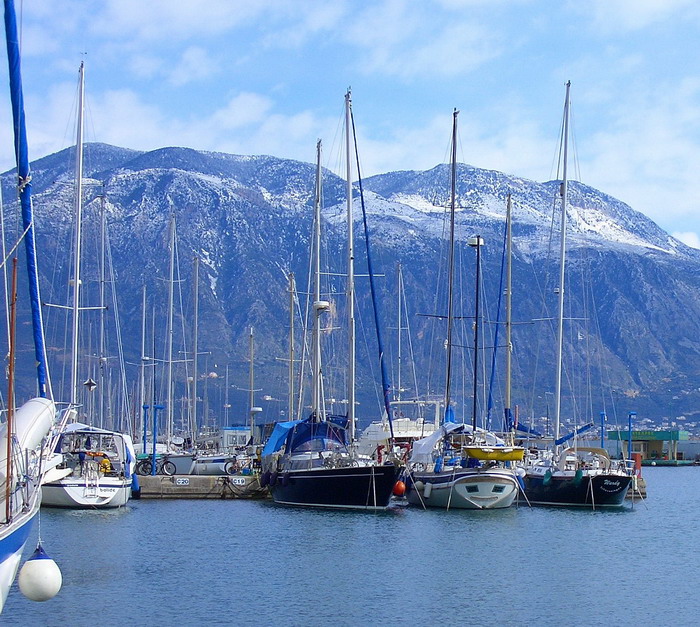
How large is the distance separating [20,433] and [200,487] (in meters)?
39.1

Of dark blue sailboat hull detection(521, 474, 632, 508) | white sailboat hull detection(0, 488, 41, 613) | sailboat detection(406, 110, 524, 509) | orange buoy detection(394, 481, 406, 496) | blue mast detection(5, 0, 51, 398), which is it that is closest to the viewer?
white sailboat hull detection(0, 488, 41, 613)

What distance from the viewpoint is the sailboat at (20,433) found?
77.8 feet

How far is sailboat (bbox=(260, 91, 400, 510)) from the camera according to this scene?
178 feet

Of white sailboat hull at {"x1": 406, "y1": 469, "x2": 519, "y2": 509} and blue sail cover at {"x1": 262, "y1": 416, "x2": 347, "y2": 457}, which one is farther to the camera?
blue sail cover at {"x1": 262, "y1": 416, "x2": 347, "y2": 457}

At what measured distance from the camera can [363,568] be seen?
3953 cm

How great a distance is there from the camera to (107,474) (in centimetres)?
5769

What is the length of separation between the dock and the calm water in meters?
5.57

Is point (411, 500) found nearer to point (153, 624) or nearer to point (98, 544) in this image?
point (98, 544)

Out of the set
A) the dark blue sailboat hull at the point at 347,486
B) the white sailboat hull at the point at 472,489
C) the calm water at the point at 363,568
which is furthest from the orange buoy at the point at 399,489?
the dark blue sailboat hull at the point at 347,486

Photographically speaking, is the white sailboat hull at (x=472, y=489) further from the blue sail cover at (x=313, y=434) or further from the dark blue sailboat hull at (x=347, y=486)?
the blue sail cover at (x=313, y=434)

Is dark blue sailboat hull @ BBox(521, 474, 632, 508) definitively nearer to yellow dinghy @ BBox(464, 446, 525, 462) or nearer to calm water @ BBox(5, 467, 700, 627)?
calm water @ BBox(5, 467, 700, 627)

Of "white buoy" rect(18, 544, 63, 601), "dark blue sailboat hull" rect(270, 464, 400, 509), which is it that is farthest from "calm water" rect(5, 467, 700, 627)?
"white buoy" rect(18, 544, 63, 601)

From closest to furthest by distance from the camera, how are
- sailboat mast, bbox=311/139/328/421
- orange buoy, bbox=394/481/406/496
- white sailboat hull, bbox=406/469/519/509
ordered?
white sailboat hull, bbox=406/469/519/509, orange buoy, bbox=394/481/406/496, sailboat mast, bbox=311/139/328/421

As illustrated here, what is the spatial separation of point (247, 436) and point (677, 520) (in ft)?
207
